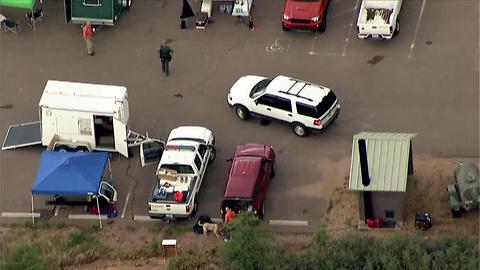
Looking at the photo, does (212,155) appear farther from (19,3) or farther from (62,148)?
(19,3)

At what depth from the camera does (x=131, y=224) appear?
3409cm

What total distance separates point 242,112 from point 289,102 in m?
1.92

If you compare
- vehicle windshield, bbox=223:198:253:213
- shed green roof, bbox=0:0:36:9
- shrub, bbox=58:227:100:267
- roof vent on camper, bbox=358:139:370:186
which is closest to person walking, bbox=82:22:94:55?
shed green roof, bbox=0:0:36:9

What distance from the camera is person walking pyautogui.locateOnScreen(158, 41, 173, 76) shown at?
3888cm

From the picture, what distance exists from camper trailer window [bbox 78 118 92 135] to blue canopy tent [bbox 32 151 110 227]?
1537mm

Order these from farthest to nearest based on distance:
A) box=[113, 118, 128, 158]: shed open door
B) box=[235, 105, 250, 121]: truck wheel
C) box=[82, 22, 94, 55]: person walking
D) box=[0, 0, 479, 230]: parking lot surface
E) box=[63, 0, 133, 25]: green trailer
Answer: box=[63, 0, 133, 25]: green trailer
box=[82, 22, 94, 55]: person walking
box=[235, 105, 250, 121]: truck wheel
box=[113, 118, 128, 158]: shed open door
box=[0, 0, 479, 230]: parking lot surface

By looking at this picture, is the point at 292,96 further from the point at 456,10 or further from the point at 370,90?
the point at 456,10

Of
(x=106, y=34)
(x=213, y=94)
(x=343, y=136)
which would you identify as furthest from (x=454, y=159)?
(x=106, y=34)

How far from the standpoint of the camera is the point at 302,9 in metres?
40.6

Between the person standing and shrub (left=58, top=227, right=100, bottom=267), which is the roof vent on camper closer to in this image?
the person standing

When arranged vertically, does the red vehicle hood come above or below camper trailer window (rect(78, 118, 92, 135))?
above

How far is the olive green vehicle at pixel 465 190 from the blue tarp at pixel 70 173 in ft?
33.7

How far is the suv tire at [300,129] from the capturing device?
36.2m

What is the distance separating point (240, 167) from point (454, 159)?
21.8 ft
